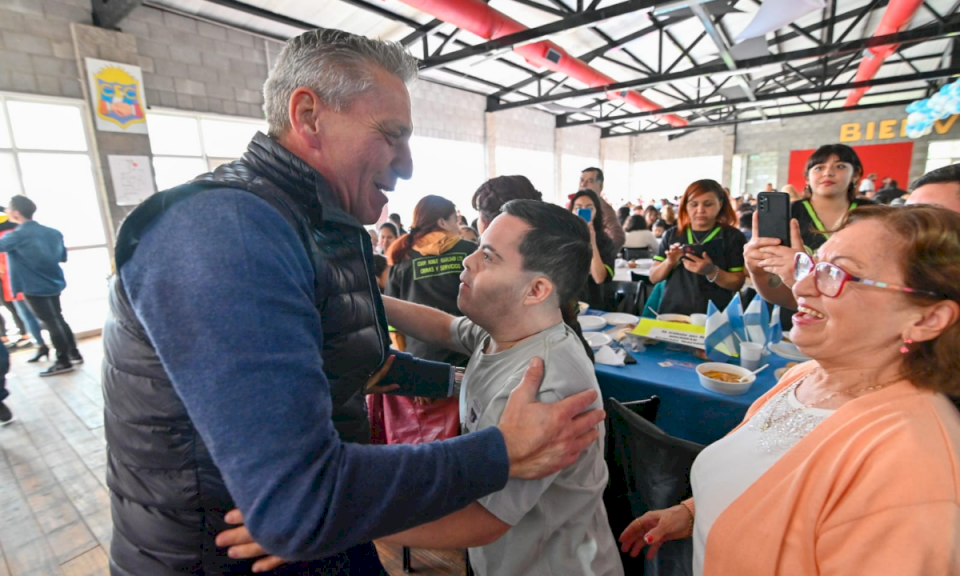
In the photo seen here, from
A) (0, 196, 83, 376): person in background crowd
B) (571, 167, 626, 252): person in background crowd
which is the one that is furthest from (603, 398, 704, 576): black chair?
(0, 196, 83, 376): person in background crowd

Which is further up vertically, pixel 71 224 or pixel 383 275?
pixel 71 224

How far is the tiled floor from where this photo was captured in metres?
2.13

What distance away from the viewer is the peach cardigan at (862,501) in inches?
27.9

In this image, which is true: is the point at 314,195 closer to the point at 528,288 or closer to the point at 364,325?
the point at 364,325

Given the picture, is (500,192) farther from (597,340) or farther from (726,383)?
(726,383)

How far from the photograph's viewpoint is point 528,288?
1211mm

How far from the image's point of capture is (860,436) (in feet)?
2.67

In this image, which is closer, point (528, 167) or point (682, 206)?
point (682, 206)

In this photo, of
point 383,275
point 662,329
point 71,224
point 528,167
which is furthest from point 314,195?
point 528,167

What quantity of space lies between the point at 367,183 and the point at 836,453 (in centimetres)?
105

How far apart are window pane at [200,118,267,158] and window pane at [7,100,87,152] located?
1.40 meters

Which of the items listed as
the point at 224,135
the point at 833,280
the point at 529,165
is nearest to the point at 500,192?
the point at 833,280

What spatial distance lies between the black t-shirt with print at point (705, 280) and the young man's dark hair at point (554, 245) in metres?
1.92

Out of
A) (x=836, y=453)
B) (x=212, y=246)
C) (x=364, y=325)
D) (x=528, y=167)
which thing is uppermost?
(x=528, y=167)
